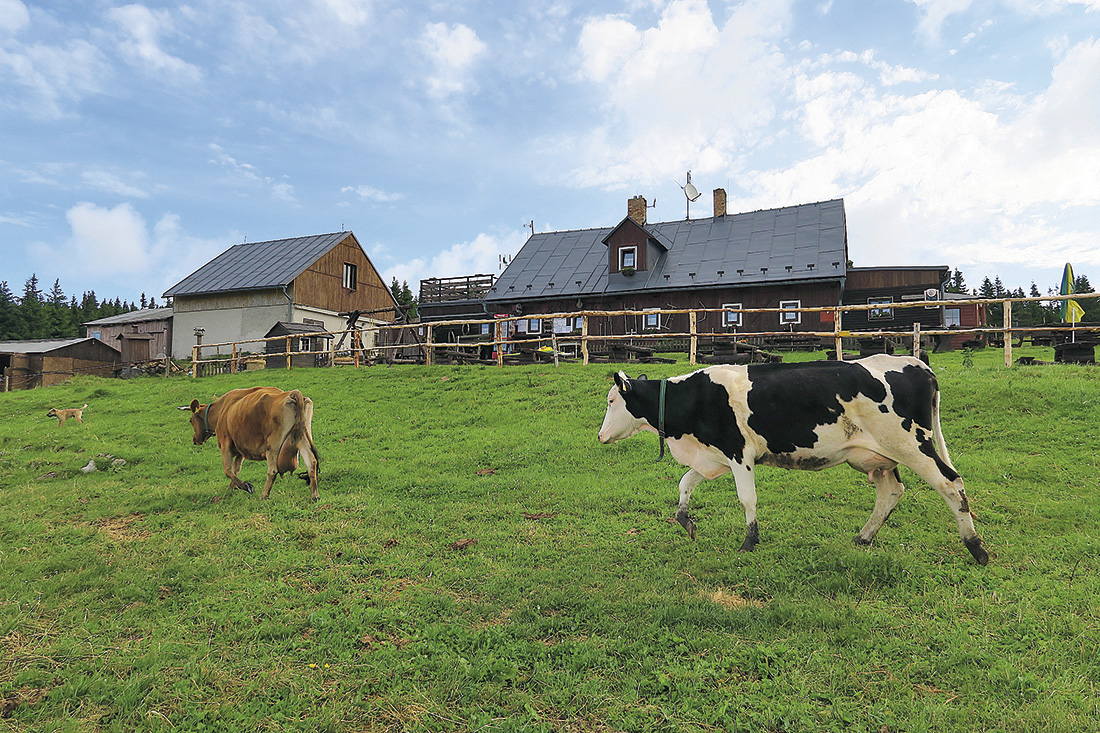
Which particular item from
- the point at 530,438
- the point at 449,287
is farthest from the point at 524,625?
the point at 449,287

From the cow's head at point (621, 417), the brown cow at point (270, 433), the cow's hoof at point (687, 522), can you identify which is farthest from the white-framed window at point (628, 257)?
the cow's hoof at point (687, 522)

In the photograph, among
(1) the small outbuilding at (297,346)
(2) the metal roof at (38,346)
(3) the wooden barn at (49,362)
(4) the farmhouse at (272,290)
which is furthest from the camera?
(2) the metal roof at (38,346)

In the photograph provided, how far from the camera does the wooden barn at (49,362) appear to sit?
34531mm

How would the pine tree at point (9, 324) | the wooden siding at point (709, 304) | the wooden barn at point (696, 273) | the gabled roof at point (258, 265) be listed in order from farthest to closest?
1. the pine tree at point (9, 324)
2. the gabled roof at point (258, 265)
3. the wooden barn at point (696, 273)
4. the wooden siding at point (709, 304)

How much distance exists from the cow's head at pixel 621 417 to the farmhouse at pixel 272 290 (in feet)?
95.1

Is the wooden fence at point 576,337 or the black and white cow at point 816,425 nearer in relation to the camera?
the black and white cow at point 816,425

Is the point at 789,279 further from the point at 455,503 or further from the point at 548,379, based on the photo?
the point at 455,503

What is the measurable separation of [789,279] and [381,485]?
24.0 m

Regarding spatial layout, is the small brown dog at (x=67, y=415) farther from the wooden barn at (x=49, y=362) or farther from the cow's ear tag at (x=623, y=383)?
the wooden barn at (x=49, y=362)

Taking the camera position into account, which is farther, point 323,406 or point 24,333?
point 24,333

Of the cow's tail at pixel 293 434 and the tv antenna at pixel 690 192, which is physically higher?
the tv antenna at pixel 690 192

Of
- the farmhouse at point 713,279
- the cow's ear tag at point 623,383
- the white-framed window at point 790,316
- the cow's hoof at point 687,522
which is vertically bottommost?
the cow's hoof at point 687,522

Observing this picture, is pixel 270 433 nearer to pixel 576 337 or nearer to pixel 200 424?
pixel 200 424

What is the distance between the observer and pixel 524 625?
4.53 m
